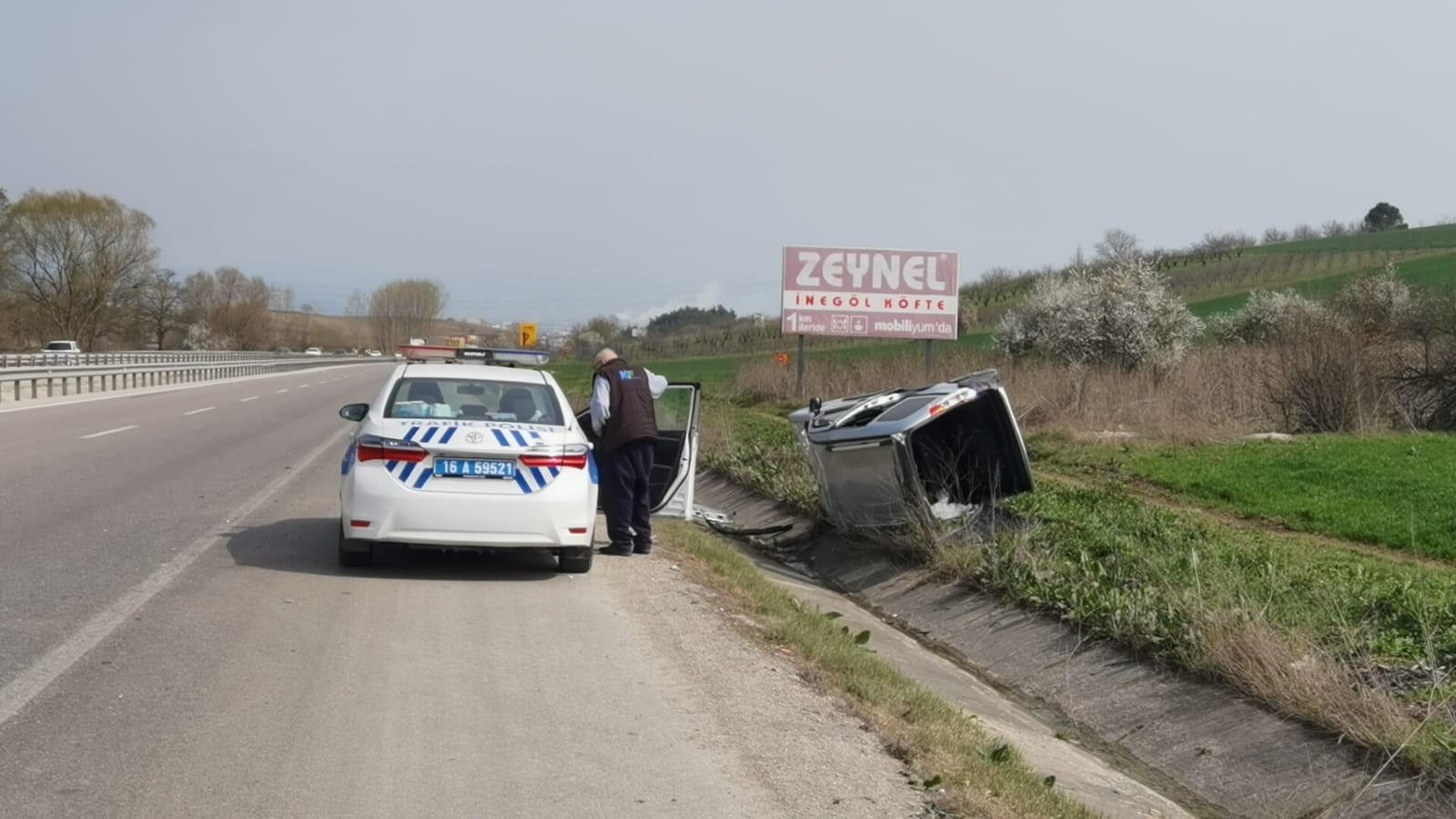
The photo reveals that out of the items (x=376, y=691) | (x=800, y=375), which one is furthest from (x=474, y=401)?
(x=800, y=375)

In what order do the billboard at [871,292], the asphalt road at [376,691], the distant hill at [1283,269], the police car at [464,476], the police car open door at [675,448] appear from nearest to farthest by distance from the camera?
the asphalt road at [376,691]
the police car at [464,476]
the police car open door at [675,448]
the billboard at [871,292]
the distant hill at [1283,269]

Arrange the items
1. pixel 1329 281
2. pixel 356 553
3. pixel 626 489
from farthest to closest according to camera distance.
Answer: pixel 1329 281 < pixel 626 489 < pixel 356 553

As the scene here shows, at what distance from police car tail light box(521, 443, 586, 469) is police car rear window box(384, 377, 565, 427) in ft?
1.51

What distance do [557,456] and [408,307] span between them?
93079 mm

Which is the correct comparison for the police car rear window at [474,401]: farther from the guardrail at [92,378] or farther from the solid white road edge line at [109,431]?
the guardrail at [92,378]

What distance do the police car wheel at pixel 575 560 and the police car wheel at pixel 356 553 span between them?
55.3 inches

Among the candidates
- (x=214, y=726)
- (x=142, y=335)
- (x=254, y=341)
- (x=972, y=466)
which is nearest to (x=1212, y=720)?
(x=214, y=726)

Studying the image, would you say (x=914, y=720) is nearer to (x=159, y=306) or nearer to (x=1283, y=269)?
(x=1283, y=269)

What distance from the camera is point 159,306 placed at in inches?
3706

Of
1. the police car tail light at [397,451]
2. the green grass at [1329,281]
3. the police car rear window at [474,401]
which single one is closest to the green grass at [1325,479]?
the police car rear window at [474,401]

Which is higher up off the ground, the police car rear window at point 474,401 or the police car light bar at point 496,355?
the police car light bar at point 496,355

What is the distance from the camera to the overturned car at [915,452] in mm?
13680

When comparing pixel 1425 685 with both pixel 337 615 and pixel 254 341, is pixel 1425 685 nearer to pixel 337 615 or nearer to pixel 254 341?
pixel 337 615

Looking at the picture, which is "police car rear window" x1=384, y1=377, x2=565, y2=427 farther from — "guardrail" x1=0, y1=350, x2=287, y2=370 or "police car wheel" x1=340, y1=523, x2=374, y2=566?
"guardrail" x1=0, y1=350, x2=287, y2=370
